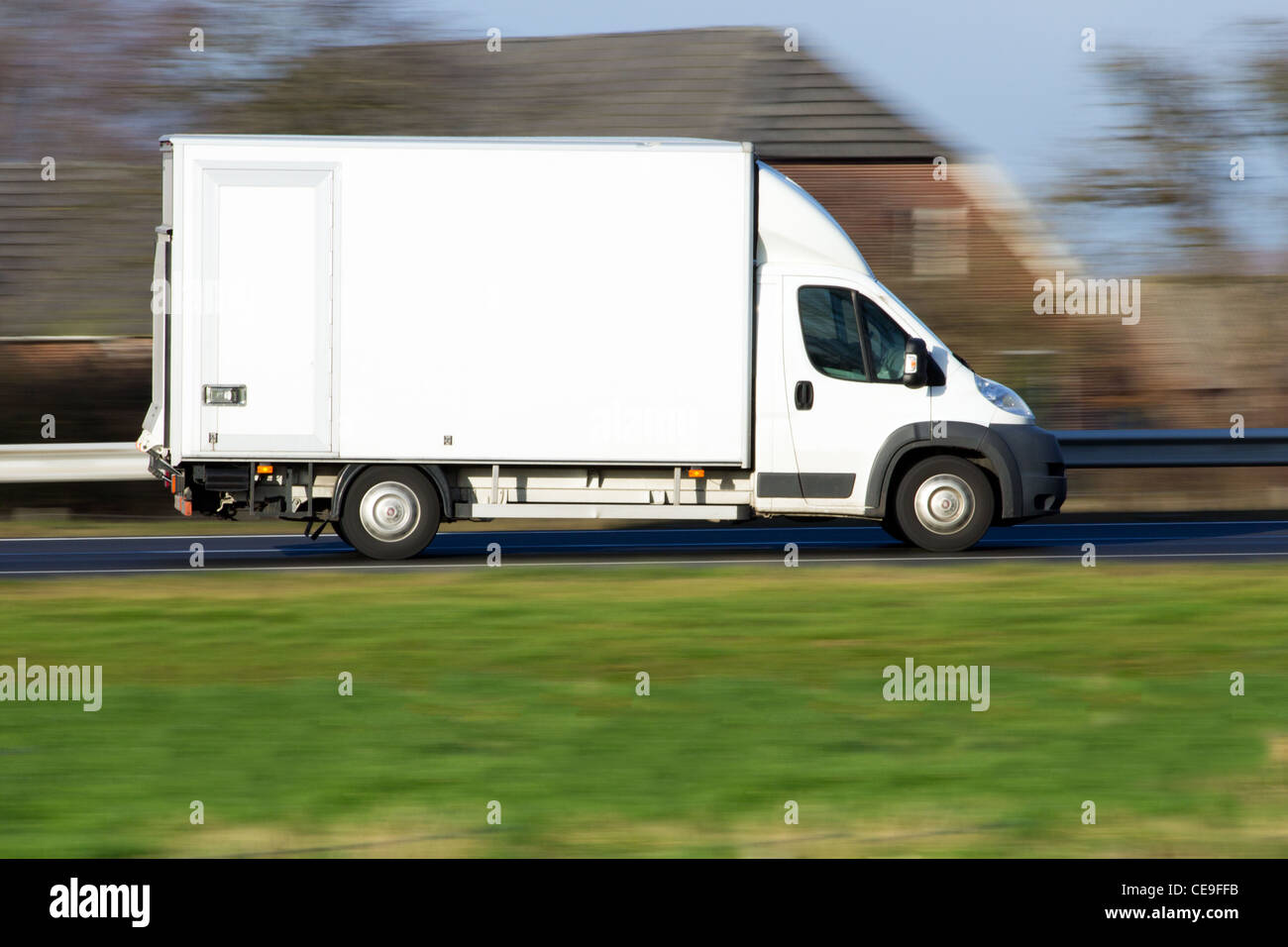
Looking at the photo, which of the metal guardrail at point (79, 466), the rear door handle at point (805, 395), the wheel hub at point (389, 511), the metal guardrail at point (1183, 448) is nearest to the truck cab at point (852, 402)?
the rear door handle at point (805, 395)

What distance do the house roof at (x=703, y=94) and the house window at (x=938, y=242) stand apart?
140cm

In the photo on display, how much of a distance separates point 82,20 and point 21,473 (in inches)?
326

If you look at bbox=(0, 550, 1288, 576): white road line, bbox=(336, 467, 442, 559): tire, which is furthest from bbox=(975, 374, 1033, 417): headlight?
bbox=(336, 467, 442, 559): tire

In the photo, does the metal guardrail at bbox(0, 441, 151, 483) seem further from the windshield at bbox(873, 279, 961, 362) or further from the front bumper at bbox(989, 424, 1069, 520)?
the front bumper at bbox(989, 424, 1069, 520)

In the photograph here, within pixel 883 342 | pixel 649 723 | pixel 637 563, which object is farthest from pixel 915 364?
pixel 649 723

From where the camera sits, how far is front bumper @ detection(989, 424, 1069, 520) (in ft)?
42.9

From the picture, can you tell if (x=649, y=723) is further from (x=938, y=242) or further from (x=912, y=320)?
(x=938, y=242)

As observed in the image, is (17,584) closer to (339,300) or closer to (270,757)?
(339,300)

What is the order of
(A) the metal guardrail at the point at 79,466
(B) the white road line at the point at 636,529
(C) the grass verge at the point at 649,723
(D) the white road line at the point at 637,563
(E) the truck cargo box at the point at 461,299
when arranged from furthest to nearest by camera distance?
1. (A) the metal guardrail at the point at 79,466
2. (B) the white road line at the point at 636,529
3. (D) the white road line at the point at 637,563
4. (E) the truck cargo box at the point at 461,299
5. (C) the grass verge at the point at 649,723

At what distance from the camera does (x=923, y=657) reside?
879 centimetres

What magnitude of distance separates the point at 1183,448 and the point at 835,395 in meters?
6.57

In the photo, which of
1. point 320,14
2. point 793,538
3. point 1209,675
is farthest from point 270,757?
point 320,14

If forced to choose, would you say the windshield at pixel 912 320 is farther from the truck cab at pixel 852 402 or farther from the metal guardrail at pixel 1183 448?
the metal guardrail at pixel 1183 448

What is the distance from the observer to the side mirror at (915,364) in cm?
1284
